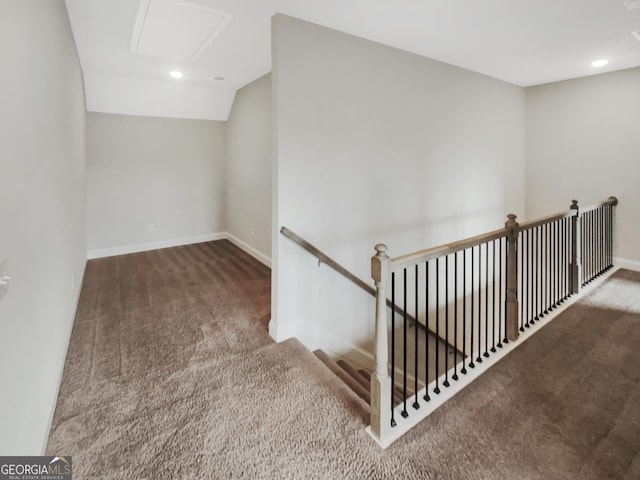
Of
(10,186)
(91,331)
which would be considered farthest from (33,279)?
(91,331)

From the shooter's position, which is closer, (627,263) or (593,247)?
(593,247)

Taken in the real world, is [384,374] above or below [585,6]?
below

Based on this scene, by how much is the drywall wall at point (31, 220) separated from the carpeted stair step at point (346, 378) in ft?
5.58

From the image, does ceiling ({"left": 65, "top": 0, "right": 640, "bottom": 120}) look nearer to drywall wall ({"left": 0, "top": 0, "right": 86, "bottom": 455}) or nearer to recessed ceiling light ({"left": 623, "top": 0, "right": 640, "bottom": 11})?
recessed ceiling light ({"left": 623, "top": 0, "right": 640, "bottom": 11})

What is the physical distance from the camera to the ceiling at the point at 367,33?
2.42 meters

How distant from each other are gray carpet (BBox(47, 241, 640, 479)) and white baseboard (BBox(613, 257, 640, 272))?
56.1 inches

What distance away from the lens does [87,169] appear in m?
4.73

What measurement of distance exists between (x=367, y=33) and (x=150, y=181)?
153 inches

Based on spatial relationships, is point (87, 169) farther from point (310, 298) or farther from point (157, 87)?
point (310, 298)

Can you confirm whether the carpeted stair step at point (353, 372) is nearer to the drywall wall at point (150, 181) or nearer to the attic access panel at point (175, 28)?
the attic access panel at point (175, 28)

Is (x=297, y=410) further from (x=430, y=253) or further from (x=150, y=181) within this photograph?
(x=150, y=181)

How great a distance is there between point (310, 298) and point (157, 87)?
3.69 m

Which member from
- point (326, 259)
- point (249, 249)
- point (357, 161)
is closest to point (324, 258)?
point (326, 259)

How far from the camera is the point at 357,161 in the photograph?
2.99 metres
